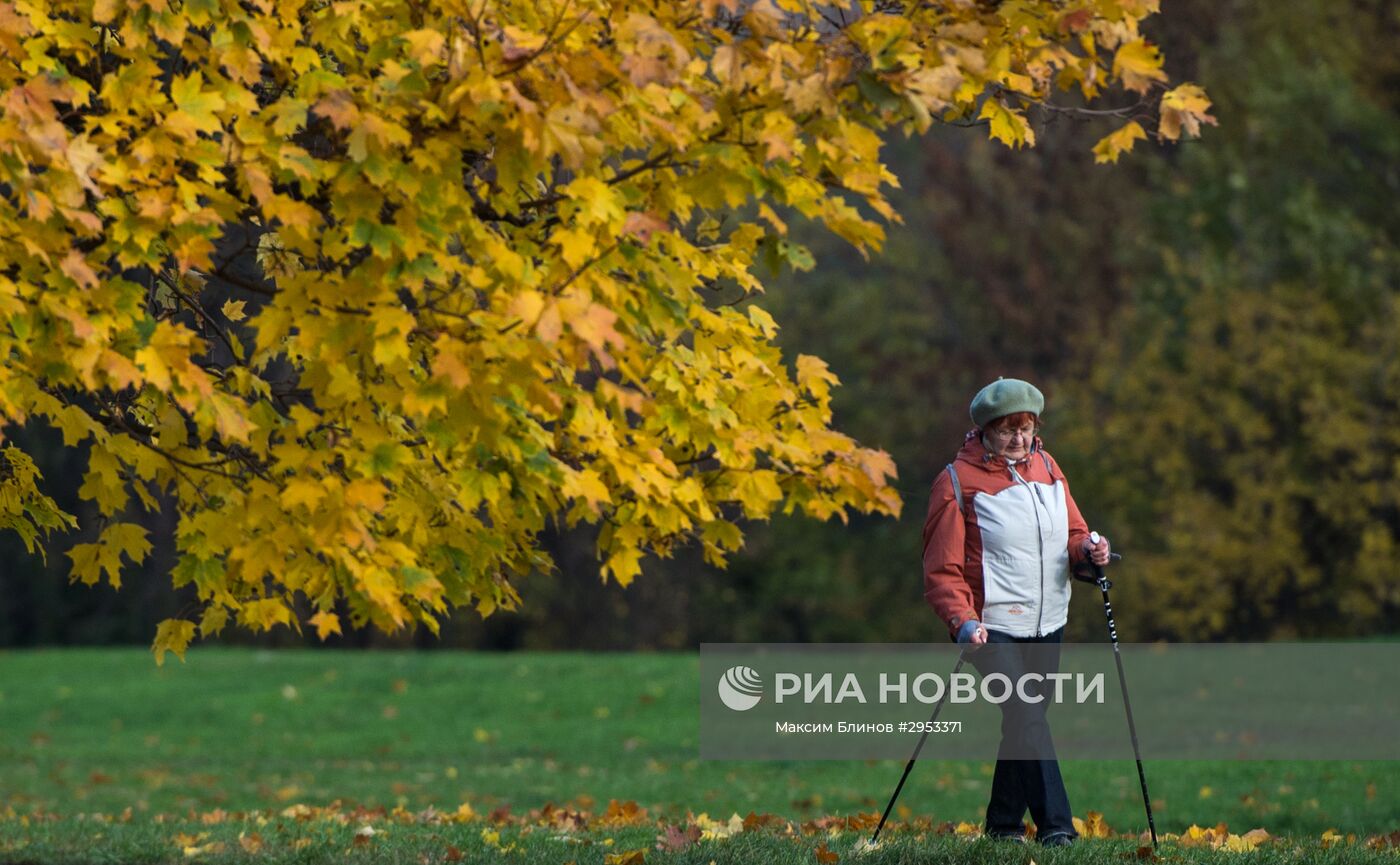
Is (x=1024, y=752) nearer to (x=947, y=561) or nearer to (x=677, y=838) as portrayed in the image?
(x=947, y=561)

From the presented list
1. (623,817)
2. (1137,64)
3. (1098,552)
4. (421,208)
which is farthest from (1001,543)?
(623,817)

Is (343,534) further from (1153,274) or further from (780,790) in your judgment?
(1153,274)

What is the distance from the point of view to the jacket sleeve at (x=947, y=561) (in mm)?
6129

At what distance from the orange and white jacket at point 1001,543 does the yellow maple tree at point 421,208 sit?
98 centimetres

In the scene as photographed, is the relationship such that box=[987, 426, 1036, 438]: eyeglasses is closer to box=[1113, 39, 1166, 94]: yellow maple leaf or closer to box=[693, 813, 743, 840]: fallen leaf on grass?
box=[1113, 39, 1166, 94]: yellow maple leaf

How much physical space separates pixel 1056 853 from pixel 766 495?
169 cm

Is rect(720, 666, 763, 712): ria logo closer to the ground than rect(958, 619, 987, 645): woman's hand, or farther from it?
closer to the ground

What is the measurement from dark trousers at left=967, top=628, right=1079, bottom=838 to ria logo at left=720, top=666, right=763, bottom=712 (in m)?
2.95

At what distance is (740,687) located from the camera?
1082 cm

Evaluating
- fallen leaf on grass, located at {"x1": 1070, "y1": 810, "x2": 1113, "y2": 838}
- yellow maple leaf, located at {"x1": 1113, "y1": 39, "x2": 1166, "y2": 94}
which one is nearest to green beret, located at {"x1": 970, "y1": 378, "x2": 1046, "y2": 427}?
yellow maple leaf, located at {"x1": 1113, "y1": 39, "x2": 1166, "y2": 94}

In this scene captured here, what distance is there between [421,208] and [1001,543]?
8.33 feet

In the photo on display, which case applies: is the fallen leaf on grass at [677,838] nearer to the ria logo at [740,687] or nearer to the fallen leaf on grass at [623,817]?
the fallen leaf on grass at [623,817]

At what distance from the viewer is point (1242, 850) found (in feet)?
21.9

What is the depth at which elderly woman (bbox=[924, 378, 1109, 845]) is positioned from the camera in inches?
246
